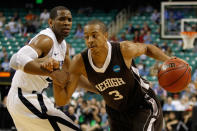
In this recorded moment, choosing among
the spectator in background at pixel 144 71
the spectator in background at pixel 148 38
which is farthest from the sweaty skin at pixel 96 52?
the spectator in background at pixel 148 38

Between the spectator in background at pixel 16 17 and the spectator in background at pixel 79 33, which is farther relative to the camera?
the spectator in background at pixel 16 17

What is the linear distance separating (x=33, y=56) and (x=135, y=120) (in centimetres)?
150

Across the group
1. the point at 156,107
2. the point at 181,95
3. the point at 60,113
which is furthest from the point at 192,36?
the point at 60,113

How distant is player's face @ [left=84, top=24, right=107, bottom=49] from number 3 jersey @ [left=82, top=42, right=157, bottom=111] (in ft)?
0.72

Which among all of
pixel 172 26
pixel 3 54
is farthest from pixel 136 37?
pixel 3 54

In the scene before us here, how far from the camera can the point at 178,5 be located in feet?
36.9

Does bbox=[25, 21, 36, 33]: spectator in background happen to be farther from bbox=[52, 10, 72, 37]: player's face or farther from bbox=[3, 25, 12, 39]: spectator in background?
bbox=[52, 10, 72, 37]: player's face

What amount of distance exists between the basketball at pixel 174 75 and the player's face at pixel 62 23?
1.26m

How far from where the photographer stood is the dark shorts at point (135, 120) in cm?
437

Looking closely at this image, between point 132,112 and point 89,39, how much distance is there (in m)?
1.10

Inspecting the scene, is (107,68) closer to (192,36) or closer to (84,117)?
(84,117)

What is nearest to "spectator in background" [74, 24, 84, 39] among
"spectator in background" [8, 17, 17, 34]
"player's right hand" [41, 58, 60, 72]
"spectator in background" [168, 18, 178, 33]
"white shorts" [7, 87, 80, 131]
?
"spectator in background" [8, 17, 17, 34]

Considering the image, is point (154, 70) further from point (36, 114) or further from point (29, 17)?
point (36, 114)

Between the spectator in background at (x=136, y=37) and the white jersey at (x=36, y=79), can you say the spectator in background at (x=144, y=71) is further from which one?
the white jersey at (x=36, y=79)
